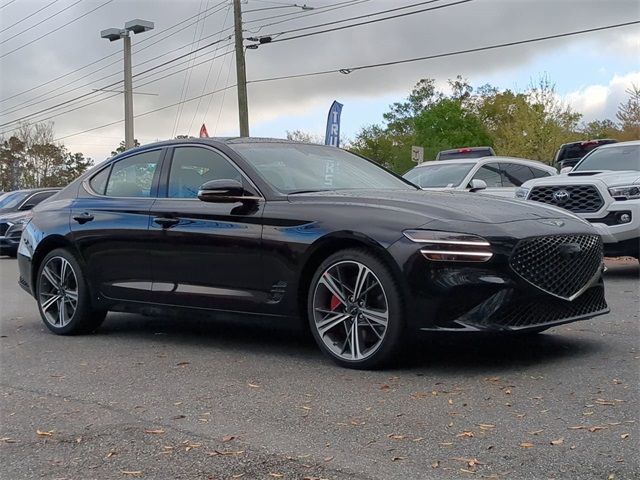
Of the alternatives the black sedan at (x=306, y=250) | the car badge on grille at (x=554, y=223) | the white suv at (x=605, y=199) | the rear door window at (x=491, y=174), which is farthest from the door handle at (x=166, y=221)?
the rear door window at (x=491, y=174)

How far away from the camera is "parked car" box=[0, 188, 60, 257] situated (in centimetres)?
1864

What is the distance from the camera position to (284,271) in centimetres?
564

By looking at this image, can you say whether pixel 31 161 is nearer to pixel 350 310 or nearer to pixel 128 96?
pixel 128 96

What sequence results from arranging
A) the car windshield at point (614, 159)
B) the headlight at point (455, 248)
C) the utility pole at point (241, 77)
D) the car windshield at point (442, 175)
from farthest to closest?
the utility pole at point (241, 77) < the car windshield at point (442, 175) < the car windshield at point (614, 159) < the headlight at point (455, 248)

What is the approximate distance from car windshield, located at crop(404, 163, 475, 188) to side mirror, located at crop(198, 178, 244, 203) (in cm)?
758

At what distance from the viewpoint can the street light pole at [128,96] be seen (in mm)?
32719

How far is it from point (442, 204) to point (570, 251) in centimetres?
85

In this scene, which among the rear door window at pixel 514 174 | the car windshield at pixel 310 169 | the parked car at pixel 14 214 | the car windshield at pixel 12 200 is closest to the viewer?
the car windshield at pixel 310 169

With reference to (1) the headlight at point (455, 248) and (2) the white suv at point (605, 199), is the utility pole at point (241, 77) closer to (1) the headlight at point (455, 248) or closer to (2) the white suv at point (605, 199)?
(2) the white suv at point (605, 199)

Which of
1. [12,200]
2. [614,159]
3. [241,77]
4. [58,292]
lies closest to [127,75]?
[241,77]

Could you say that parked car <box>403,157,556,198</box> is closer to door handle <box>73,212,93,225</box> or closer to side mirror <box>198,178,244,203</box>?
door handle <box>73,212,93,225</box>

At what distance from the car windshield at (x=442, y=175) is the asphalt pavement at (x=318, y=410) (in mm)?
6650

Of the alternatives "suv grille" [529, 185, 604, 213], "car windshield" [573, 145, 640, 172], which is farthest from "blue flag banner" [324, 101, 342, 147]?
"suv grille" [529, 185, 604, 213]

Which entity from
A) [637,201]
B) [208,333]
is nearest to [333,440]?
[208,333]
